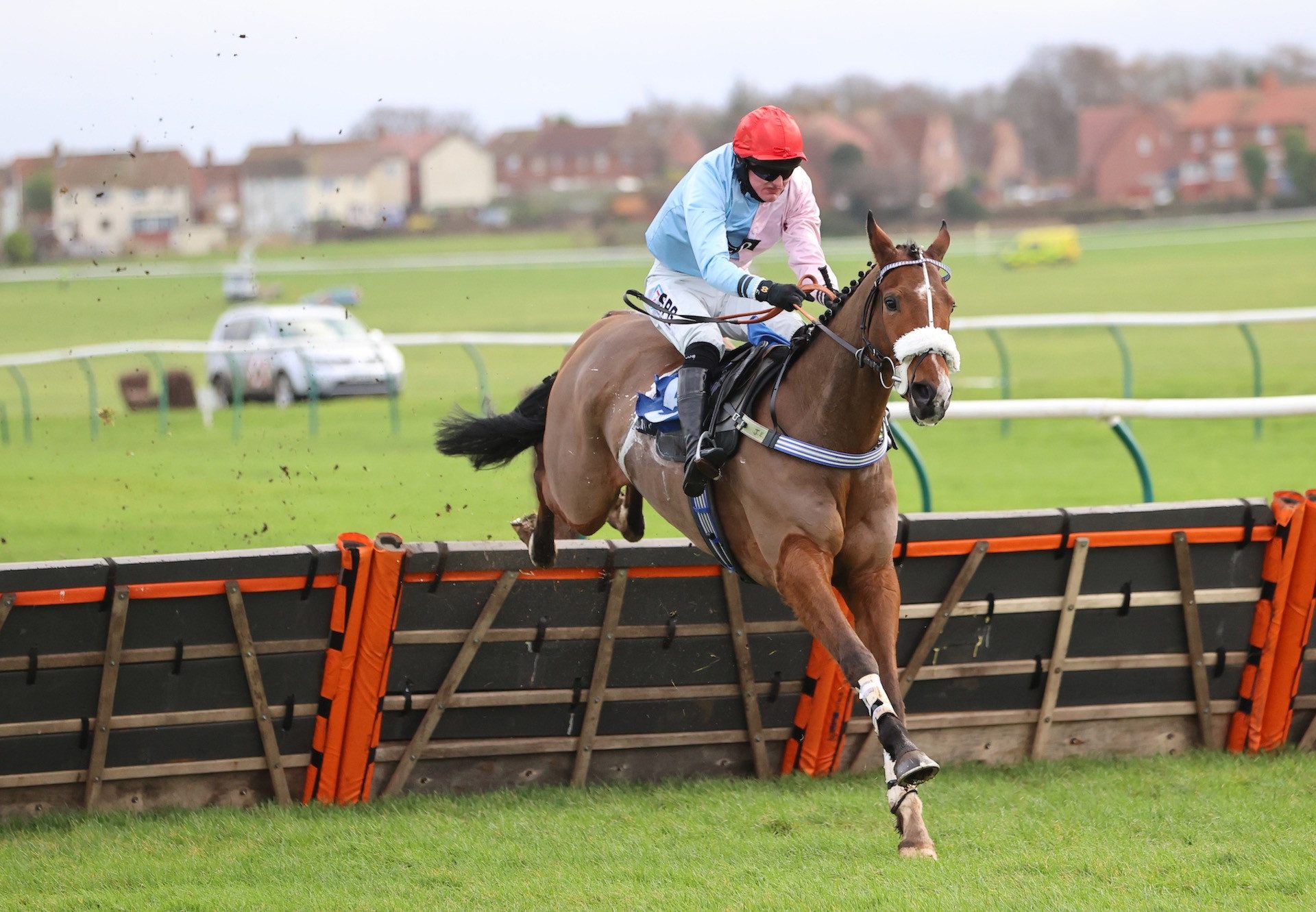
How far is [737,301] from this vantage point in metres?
5.32

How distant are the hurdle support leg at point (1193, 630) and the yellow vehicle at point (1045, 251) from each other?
120ft

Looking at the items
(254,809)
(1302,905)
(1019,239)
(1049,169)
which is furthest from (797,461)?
(1049,169)

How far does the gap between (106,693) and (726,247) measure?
96.3 inches

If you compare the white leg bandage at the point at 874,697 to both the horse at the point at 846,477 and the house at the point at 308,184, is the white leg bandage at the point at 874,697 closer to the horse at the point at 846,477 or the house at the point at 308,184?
the horse at the point at 846,477

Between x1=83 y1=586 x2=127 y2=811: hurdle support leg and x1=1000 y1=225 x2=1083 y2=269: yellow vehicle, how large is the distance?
38404mm

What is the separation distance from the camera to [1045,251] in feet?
135

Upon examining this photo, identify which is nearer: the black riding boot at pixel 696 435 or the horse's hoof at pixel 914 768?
the horse's hoof at pixel 914 768

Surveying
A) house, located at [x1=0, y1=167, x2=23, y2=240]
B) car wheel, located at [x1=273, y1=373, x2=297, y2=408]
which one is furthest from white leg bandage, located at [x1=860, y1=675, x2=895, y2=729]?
house, located at [x1=0, y1=167, x2=23, y2=240]

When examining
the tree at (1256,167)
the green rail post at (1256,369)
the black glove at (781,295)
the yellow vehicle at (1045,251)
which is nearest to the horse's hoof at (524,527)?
the black glove at (781,295)

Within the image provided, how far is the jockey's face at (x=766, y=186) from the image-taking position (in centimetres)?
482

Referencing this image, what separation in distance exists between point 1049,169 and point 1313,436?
5512cm

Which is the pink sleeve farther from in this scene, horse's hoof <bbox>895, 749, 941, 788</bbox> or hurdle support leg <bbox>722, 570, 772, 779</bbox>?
horse's hoof <bbox>895, 749, 941, 788</bbox>

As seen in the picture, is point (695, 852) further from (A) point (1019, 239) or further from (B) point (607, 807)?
(A) point (1019, 239)

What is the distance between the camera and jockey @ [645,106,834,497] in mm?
4668
